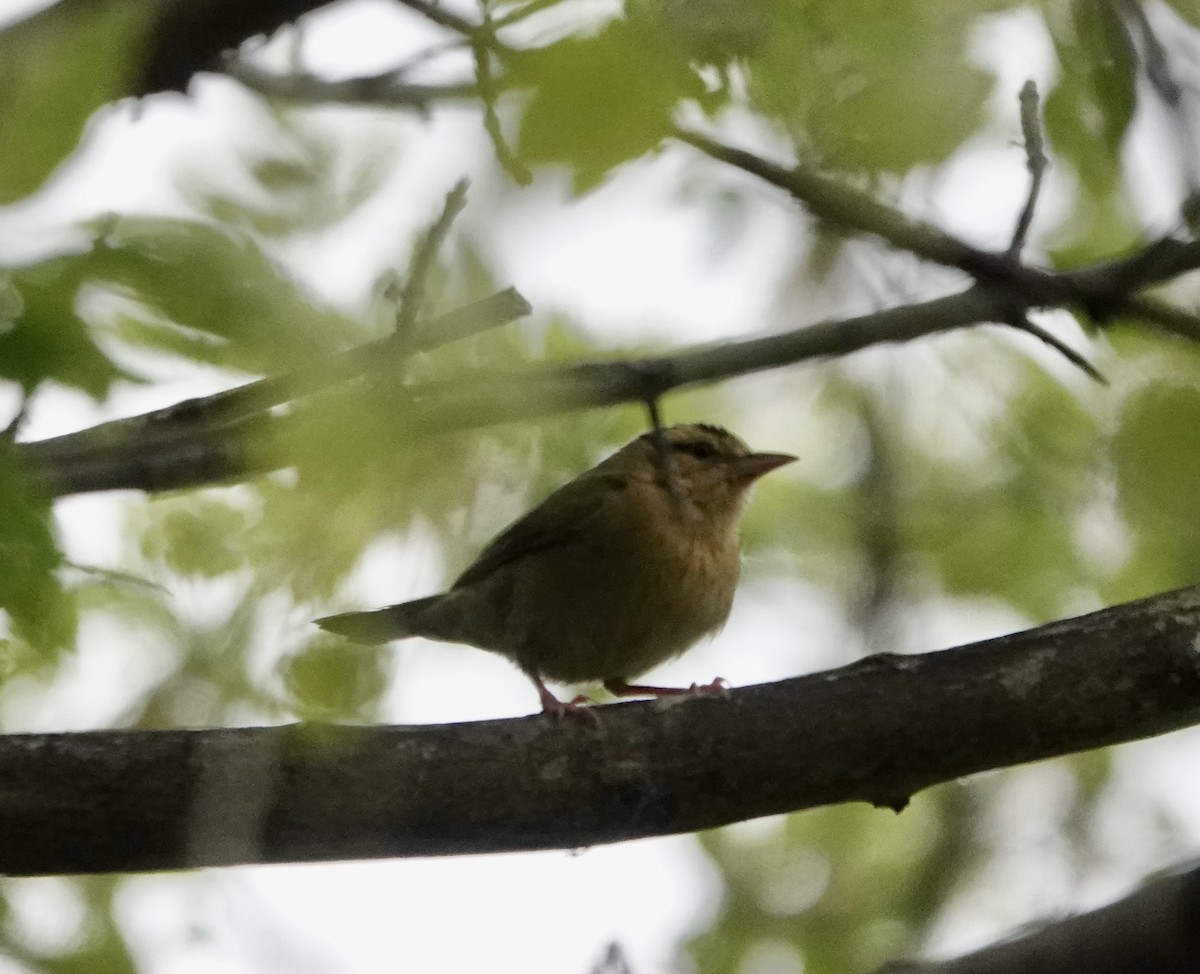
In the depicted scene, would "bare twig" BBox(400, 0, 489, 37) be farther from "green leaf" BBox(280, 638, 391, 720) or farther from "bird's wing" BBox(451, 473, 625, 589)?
"bird's wing" BBox(451, 473, 625, 589)

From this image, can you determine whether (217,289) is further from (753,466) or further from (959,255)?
(753,466)

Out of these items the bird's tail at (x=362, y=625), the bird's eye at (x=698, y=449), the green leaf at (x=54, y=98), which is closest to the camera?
the green leaf at (x=54, y=98)

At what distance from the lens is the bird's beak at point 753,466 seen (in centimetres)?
707

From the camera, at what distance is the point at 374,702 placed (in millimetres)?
1943

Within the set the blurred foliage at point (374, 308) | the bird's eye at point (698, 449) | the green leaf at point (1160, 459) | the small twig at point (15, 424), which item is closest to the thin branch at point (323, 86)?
the blurred foliage at point (374, 308)

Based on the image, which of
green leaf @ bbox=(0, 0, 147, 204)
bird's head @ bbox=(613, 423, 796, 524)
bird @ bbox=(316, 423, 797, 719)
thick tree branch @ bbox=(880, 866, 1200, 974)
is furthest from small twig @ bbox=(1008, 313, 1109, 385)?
bird's head @ bbox=(613, 423, 796, 524)

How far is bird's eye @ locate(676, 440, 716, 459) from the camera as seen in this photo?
7188 mm

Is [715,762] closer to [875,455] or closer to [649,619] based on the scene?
[875,455]

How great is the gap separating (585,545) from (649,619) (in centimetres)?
47

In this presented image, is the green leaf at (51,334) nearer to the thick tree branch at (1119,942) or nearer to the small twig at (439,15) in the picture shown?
the small twig at (439,15)

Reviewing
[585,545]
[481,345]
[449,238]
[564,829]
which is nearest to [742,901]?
[585,545]

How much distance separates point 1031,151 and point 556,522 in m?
4.08

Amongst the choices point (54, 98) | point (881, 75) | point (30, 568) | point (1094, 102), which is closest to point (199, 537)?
point (30, 568)

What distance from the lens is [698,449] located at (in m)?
7.22
